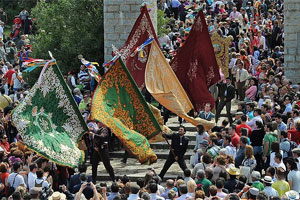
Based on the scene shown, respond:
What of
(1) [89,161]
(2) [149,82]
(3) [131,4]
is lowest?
(1) [89,161]

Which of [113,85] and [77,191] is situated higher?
[113,85]

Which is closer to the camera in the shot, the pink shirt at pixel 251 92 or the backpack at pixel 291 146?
the backpack at pixel 291 146

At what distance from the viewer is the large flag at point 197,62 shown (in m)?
25.3

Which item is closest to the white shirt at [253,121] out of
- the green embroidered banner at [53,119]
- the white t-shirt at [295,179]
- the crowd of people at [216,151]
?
the crowd of people at [216,151]

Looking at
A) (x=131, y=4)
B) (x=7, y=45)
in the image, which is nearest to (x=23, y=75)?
(x=131, y=4)

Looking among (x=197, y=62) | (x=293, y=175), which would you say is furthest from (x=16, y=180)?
(x=197, y=62)

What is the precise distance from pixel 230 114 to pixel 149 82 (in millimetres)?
A: 3004

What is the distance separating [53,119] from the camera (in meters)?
19.9

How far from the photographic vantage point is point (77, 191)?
19.1m

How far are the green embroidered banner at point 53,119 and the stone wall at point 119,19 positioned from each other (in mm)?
9937

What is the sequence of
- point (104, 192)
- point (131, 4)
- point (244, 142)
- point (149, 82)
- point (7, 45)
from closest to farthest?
point (104, 192), point (244, 142), point (149, 82), point (131, 4), point (7, 45)

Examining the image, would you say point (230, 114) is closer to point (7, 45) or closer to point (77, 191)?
point (77, 191)

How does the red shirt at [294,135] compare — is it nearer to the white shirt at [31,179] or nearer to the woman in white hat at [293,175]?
the woman in white hat at [293,175]

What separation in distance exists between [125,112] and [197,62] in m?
4.75
